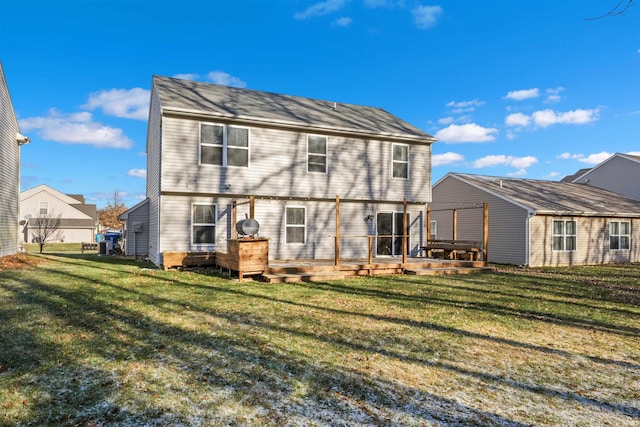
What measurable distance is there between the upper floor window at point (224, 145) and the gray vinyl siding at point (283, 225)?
1.37m

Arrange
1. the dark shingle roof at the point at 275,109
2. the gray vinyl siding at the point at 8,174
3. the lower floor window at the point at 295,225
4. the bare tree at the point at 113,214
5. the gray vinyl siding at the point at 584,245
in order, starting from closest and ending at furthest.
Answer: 1. the dark shingle roof at the point at 275,109
2. the lower floor window at the point at 295,225
3. the gray vinyl siding at the point at 8,174
4. the gray vinyl siding at the point at 584,245
5. the bare tree at the point at 113,214

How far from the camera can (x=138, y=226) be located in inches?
676

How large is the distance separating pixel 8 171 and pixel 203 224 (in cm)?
1005

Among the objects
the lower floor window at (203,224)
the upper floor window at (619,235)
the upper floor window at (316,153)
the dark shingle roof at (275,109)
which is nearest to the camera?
the lower floor window at (203,224)

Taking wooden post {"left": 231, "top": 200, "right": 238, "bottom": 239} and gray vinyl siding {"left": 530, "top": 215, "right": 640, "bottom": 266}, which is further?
gray vinyl siding {"left": 530, "top": 215, "right": 640, "bottom": 266}

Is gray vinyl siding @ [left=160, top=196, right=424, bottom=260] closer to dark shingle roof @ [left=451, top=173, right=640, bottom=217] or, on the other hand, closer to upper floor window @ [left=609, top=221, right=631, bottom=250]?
dark shingle roof @ [left=451, top=173, right=640, bottom=217]

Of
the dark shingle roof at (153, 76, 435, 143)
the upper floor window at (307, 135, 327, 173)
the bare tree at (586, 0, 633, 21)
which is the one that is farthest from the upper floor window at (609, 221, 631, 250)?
the bare tree at (586, 0, 633, 21)

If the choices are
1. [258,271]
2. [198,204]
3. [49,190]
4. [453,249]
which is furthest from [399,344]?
[49,190]

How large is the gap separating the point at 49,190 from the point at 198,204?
4359 cm

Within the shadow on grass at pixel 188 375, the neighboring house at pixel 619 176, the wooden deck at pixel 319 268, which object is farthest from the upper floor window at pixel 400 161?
the neighboring house at pixel 619 176

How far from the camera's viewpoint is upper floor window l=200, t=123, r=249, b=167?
44.7 feet

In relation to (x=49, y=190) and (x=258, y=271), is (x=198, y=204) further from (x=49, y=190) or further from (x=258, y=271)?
(x=49, y=190)

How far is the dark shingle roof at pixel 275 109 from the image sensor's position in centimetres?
1384

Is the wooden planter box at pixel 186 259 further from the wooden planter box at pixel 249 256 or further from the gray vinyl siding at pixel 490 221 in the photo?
the gray vinyl siding at pixel 490 221
